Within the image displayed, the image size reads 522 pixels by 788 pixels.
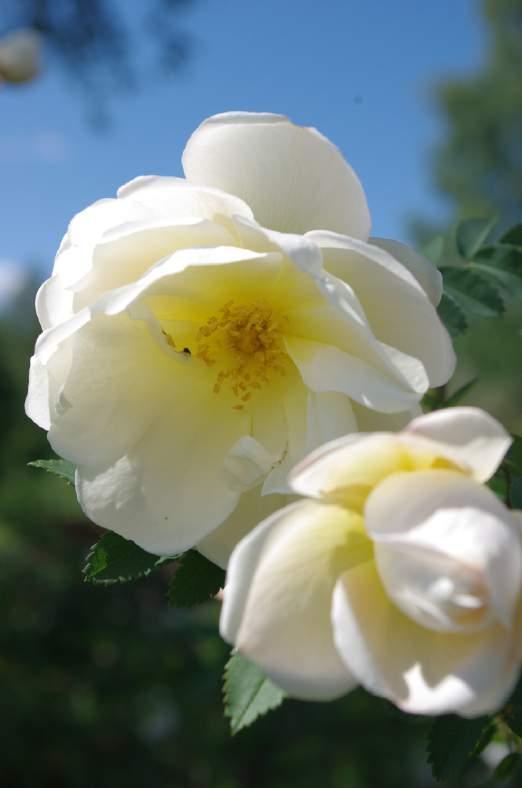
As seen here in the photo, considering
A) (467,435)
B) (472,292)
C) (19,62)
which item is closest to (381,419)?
(467,435)

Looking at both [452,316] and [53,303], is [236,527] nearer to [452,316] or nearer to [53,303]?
[53,303]

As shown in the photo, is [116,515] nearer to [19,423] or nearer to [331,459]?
[331,459]

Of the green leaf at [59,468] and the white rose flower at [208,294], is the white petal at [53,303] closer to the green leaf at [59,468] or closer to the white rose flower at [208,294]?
the white rose flower at [208,294]

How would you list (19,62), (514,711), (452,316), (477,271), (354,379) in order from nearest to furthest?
(354,379), (514,711), (452,316), (477,271), (19,62)

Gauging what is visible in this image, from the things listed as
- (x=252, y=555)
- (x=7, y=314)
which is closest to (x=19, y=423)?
(x=7, y=314)

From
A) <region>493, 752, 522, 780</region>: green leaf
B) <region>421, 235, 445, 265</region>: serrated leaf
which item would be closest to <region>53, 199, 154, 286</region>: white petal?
<region>421, 235, 445, 265</region>: serrated leaf

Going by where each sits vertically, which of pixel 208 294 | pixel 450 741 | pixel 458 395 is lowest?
pixel 450 741

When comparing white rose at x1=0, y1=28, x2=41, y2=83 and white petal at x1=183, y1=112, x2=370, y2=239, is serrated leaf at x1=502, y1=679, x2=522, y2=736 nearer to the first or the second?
white petal at x1=183, y1=112, x2=370, y2=239
